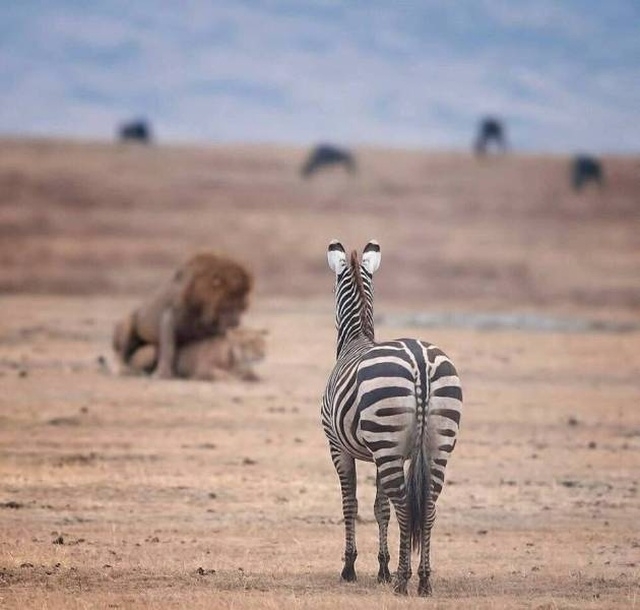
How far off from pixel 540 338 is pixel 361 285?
19.1 metres

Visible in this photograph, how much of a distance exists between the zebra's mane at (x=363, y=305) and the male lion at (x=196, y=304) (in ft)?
32.0

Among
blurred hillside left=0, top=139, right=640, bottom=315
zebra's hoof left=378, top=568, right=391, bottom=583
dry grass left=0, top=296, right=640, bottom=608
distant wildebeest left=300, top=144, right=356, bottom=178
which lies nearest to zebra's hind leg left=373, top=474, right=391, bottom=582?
zebra's hoof left=378, top=568, right=391, bottom=583

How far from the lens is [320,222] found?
1874 inches

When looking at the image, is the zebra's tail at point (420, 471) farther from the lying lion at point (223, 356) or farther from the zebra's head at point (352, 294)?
the lying lion at point (223, 356)

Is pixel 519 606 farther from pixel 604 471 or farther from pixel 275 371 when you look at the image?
pixel 275 371

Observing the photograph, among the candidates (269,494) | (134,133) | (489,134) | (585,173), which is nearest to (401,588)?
(269,494)

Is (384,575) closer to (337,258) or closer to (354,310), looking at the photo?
(354,310)

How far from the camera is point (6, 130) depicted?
169 metres

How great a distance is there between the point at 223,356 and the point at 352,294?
34.6ft

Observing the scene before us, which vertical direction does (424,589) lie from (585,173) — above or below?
below

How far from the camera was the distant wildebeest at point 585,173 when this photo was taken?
54.8m

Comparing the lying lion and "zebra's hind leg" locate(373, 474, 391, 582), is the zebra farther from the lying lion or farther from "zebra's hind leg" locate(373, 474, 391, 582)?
the lying lion

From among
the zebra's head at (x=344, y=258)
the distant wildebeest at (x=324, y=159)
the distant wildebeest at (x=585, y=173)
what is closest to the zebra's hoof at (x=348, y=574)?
the zebra's head at (x=344, y=258)

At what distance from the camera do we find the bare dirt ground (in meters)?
10.6
